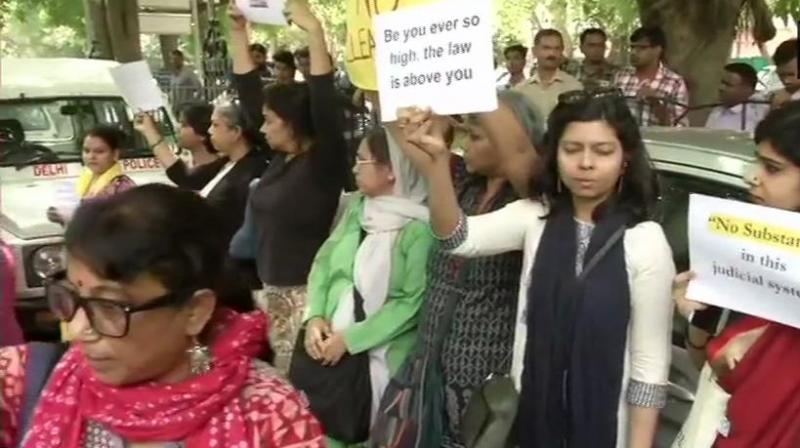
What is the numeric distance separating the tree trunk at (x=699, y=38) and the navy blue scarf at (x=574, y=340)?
5.35 meters

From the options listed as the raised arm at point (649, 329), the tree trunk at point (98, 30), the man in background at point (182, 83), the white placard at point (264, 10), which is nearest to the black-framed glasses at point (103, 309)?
the raised arm at point (649, 329)

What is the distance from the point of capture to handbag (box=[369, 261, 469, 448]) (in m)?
3.21

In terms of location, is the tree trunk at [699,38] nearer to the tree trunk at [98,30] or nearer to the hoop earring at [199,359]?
the hoop earring at [199,359]

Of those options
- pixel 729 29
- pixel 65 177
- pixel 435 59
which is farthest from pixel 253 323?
pixel 729 29

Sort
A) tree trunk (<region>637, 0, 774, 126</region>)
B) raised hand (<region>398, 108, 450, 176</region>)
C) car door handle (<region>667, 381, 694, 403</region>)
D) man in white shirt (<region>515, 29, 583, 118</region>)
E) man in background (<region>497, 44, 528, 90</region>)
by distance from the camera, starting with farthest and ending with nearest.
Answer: man in background (<region>497, 44, 528, 90</region>) → man in white shirt (<region>515, 29, 583, 118</region>) → tree trunk (<region>637, 0, 774, 126</region>) → car door handle (<region>667, 381, 694, 403</region>) → raised hand (<region>398, 108, 450, 176</region>)

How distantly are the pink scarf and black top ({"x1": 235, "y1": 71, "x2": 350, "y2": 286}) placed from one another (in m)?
2.27

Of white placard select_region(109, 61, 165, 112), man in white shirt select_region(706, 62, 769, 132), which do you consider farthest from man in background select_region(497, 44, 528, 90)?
white placard select_region(109, 61, 165, 112)

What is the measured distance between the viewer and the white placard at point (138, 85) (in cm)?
557

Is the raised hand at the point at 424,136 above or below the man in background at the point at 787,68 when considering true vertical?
above

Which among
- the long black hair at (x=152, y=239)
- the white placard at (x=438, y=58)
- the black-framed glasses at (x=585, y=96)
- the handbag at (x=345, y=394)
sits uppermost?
the white placard at (x=438, y=58)

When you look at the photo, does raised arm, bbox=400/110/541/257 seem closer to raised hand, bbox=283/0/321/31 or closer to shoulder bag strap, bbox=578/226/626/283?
shoulder bag strap, bbox=578/226/626/283

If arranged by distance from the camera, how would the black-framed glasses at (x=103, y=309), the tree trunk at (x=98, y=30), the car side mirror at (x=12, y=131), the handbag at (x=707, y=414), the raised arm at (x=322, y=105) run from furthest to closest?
the tree trunk at (x=98, y=30) < the car side mirror at (x=12, y=131) < the raised arm at (x=322, y=105) < the handbag at (x=707, y=414) < the black-framed glasses at (x=103, y=309)

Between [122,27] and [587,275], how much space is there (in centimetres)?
1445

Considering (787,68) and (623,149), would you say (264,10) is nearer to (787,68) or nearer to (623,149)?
(623,149)
